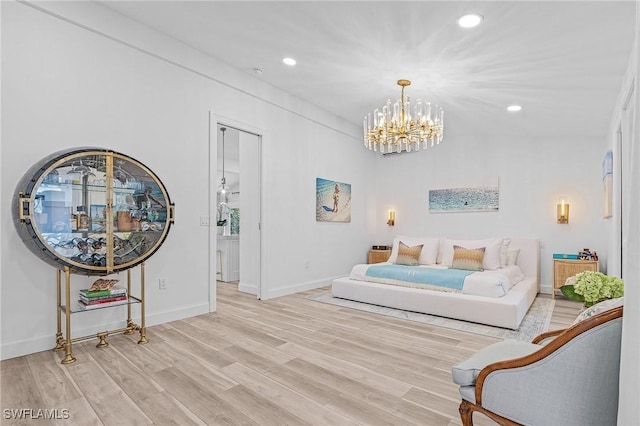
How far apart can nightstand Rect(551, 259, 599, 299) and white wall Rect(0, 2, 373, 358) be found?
3429 millimetres

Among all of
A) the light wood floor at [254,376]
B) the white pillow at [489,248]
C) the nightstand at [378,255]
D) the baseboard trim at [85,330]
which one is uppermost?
the white pillow at [489,248]

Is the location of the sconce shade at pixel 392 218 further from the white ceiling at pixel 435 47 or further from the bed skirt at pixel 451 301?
the white ceiling at pixel 435 47

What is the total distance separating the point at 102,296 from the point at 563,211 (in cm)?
592

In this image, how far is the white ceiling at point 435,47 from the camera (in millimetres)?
2752

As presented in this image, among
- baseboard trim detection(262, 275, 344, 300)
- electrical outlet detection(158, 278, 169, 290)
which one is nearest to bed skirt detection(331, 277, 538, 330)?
baseboard trim detection(262, 275, 344, 300)

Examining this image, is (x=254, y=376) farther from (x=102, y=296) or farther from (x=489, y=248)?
(x=489, y=248)

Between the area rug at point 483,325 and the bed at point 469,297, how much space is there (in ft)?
0.22

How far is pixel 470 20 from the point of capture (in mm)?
2832

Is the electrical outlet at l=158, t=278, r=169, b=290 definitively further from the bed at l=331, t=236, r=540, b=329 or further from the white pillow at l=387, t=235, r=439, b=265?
the white pillow at l=387, t=235, r=439, b=265

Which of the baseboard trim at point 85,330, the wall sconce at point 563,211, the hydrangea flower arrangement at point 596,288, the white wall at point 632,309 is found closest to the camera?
the white wall at point 632,309

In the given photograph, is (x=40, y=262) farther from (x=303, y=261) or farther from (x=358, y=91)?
(x=358, y=91)

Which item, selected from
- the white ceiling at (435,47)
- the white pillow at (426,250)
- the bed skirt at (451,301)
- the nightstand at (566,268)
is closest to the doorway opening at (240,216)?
the white ceiling at (435,47)


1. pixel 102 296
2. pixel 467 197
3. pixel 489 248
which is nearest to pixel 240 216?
pixel 102 296

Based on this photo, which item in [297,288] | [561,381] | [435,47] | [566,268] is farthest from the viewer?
[297,288]
